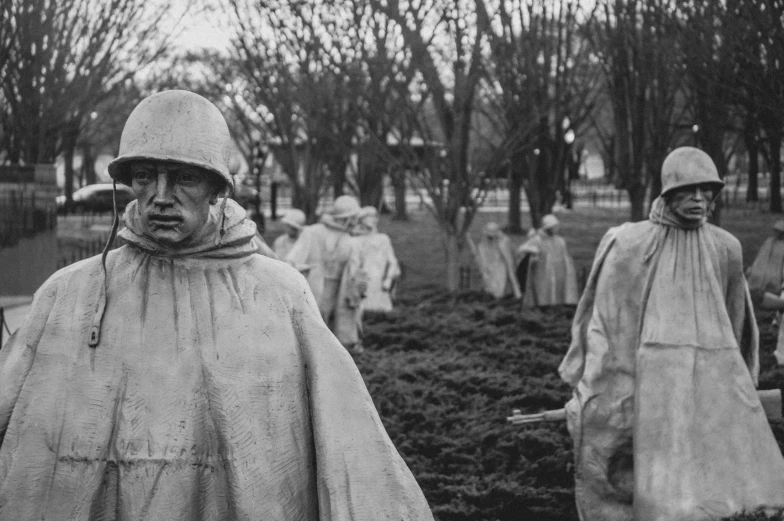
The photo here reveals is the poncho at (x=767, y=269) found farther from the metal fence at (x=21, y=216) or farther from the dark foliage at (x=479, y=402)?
the metal fence at (x=21, y=216)

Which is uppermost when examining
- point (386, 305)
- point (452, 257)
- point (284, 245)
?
point (284, 245)

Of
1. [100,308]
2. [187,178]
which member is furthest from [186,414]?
[187,178]

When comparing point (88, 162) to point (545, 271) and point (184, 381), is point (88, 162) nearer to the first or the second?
point (545, 271)

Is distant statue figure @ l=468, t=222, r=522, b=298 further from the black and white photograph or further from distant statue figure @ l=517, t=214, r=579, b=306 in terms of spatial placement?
distant statue figure @ l=517, t=214, r=579, b=306

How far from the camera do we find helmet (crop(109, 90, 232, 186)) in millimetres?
4051

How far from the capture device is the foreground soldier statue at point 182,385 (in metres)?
3.87

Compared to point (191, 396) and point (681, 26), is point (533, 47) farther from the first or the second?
point (191, 396)

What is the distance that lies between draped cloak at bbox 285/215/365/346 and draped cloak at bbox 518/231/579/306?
8.57 meters

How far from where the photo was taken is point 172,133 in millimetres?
4051

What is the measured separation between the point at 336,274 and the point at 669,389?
31.8 feet

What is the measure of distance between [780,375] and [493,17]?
1238 cm

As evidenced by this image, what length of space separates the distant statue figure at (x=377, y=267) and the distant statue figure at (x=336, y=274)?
212 inches

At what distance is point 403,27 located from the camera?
2506 cm

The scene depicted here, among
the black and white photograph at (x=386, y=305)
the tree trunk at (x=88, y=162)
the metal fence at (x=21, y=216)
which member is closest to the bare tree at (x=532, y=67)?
the black and white photograph at (x=386, y=305)
